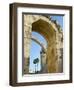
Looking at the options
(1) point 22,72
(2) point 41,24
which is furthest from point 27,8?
(1) point 22,72

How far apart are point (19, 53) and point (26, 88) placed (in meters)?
0.26

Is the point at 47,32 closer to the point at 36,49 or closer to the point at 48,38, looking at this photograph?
the point at 48,38

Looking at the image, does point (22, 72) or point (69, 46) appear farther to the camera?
point (69, 46)

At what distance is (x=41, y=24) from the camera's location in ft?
6.80

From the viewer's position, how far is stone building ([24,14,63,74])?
6.65 feet

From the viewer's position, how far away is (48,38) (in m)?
2.11

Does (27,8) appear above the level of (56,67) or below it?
above

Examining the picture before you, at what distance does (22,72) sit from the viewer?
2012mm

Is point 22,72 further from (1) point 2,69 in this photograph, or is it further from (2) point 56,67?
(2) point 56,67

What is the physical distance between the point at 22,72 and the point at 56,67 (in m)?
0.27

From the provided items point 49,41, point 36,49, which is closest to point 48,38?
point 49,41

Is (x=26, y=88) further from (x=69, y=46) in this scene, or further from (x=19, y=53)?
(x=69, y=46)

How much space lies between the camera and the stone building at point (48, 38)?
6.65ft

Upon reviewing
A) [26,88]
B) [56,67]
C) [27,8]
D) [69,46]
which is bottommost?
[26,88]
